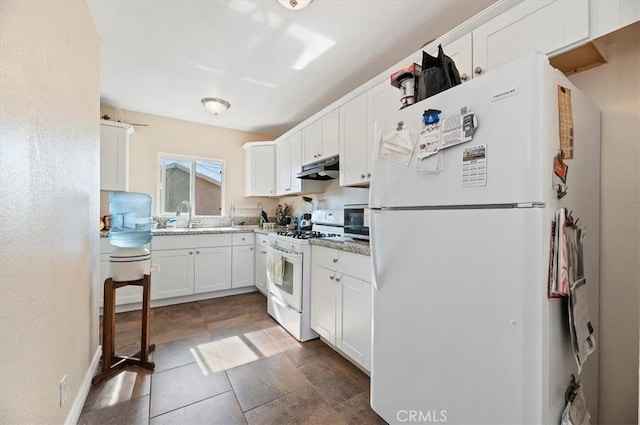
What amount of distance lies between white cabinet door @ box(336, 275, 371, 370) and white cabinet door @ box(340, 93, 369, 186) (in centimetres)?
91

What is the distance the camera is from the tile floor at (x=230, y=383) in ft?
5.00

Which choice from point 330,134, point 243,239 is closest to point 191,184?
point 243,239

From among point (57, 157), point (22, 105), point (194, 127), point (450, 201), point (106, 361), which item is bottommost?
point (106, 361)

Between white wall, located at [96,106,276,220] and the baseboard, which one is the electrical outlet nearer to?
the baseboard

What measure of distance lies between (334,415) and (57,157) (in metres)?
1.97

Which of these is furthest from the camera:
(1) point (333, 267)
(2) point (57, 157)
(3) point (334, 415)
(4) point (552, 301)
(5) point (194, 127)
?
(5) point (194, 127)

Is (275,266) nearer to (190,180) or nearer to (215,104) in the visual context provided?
(215,104)

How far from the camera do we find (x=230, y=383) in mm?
1814

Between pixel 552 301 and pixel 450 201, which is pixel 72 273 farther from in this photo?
pixel 552 301

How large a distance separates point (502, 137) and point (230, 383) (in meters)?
2.09

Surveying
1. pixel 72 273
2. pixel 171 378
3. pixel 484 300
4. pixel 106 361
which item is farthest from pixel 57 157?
pixel 484 300

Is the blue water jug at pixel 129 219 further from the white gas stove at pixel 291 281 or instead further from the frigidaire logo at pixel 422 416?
the frigidaire logo at pixel 422 416

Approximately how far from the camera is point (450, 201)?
40.1 inches

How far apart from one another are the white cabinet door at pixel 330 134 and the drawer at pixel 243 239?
5.31 ft
